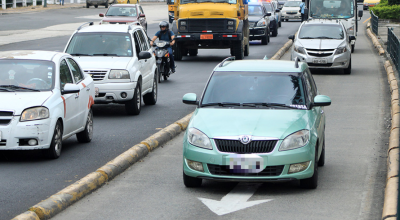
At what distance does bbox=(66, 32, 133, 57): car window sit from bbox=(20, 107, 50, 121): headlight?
5.07m

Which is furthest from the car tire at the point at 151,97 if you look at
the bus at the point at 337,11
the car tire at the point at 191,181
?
the bus at the point at 337,11

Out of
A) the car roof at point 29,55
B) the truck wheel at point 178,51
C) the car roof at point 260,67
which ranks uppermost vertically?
the car roof at point 260,67

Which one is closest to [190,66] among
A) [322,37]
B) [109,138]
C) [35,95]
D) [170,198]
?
[322,37]

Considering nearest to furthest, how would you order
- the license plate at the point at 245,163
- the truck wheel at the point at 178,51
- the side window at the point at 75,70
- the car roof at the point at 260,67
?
1. the license plate at the point at 245,163
2. the car roof at the point at 260,67
3. the side window at the point at 75,70
4. the truck wheel at the point at 178,51

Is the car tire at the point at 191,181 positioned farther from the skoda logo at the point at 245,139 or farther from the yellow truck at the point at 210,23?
the yellow truck at the point at 210,23

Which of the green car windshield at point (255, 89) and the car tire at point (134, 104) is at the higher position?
the green car windshield at point (255, 89)

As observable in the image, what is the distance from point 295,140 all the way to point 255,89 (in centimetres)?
116

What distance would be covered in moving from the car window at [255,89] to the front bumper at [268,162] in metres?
0.97

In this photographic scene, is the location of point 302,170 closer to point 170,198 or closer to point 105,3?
point 170,198

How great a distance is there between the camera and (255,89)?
8.30 m

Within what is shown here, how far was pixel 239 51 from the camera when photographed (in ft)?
83.3

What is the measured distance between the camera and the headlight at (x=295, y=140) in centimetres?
730

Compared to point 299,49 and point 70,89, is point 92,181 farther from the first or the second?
point 299,49

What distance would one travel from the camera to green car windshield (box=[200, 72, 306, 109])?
322 inches
